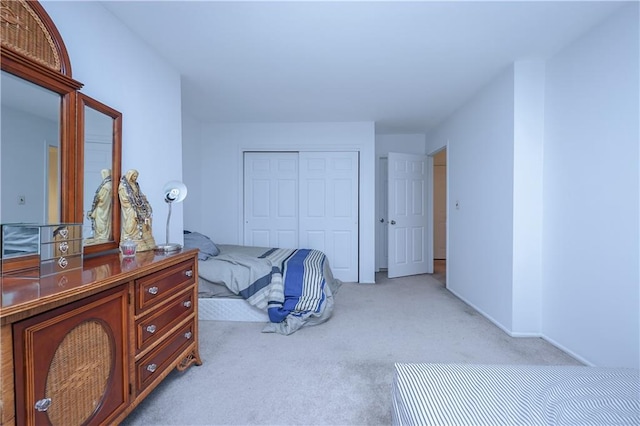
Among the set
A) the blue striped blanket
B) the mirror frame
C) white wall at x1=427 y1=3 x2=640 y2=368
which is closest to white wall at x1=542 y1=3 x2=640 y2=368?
white wall at x1=427 y1=3 x2=640 y2=368

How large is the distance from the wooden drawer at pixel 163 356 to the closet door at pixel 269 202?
262 cm

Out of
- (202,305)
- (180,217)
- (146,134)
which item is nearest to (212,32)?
(146,134)

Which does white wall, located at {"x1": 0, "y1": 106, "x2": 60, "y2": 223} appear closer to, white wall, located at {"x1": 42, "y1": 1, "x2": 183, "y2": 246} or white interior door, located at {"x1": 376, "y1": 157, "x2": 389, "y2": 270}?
white wall, located at {"x1": 42, "y1": 1, "x2": 183, "y2": 246}

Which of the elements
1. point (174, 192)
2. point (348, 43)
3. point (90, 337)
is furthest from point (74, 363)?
point (348, 43)

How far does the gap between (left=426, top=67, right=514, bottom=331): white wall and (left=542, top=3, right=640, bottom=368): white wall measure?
0.28m

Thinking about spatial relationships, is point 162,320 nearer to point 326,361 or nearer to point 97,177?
point 97,177

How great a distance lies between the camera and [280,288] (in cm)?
268

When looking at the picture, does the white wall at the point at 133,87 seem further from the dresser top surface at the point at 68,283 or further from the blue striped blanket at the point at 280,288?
the dresser top surface at the point at 68,283

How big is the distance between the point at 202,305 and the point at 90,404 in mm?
1787

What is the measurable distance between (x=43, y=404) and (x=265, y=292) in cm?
186

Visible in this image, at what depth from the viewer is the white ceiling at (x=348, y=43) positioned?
1787mm

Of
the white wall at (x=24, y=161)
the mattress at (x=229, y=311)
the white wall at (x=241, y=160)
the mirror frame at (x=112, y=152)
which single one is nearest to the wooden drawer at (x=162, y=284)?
the mirror frame at (x=112, y=152)

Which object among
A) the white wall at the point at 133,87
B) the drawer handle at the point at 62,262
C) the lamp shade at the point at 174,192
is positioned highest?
the white wall at the point at 133,87

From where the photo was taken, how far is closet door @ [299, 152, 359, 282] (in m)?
4.36
